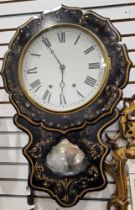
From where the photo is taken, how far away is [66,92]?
1.06m

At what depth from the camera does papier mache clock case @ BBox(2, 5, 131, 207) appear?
101cm

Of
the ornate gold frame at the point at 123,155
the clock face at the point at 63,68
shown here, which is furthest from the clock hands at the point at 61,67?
the ornate gold frame at the point at 123,155

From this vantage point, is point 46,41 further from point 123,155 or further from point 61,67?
point 123,155

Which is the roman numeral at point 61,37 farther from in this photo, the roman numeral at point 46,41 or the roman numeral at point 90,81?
the roman numeral at point 90,81

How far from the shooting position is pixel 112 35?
1023 millimetres

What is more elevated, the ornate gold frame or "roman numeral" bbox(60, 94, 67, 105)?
"roman numeral" bbox(60, 94, 67, 105)

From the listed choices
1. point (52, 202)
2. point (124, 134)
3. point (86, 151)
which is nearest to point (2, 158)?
point (52, 202)

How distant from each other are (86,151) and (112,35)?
395 millimetres

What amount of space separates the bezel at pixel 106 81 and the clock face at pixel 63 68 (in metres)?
0.02

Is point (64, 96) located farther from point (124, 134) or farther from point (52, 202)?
point (52, 202)

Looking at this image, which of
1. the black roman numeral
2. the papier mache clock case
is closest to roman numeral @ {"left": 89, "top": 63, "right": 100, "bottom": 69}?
the papier mache clock case

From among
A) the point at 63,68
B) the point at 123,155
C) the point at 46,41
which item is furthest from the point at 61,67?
the point at 123,155

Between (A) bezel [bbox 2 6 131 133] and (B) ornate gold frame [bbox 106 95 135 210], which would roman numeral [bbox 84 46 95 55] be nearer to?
(A) bezel [bbox 2 6 131 133]

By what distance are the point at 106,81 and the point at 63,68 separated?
16 cm
